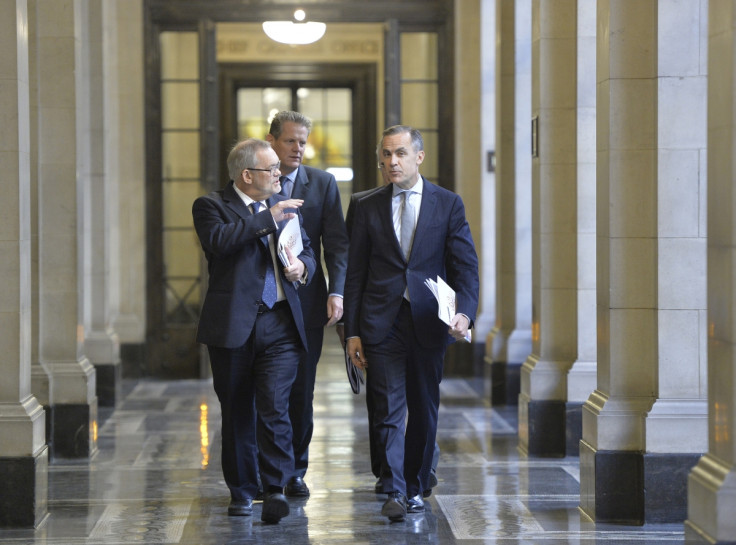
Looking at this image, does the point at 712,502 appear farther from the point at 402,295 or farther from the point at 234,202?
→ the point at 234,202

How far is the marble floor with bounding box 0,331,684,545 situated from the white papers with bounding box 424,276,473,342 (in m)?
1.08

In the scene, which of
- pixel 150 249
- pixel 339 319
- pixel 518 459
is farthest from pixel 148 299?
pixel 339 319

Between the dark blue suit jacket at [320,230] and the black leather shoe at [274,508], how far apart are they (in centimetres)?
106

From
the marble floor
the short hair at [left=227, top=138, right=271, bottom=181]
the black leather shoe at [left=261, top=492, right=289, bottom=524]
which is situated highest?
the short hair at [left=227, top=138, right=271, bottom=181]

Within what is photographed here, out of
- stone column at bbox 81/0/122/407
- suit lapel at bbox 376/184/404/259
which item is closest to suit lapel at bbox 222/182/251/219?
suit lapel at bbox 376/184/404/259

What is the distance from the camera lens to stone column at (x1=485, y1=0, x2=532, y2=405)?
35.4 feet

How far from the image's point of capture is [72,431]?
8.58 metres

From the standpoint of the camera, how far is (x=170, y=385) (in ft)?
41.5

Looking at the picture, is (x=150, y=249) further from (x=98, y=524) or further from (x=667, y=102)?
(x=667, y=102)

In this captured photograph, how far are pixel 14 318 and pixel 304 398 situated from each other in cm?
165

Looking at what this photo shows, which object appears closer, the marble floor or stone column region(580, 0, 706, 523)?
the marble floor

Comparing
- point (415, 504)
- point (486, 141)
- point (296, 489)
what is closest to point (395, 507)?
point (415, 504)

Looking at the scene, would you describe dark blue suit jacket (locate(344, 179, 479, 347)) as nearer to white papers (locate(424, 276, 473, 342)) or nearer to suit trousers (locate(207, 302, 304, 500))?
white papers (locate(424, 276, 473, 342))

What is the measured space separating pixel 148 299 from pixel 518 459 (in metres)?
6.06
